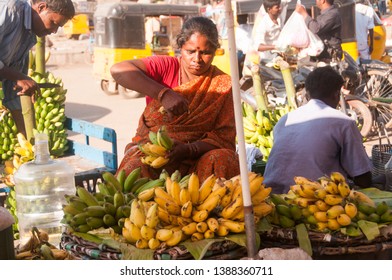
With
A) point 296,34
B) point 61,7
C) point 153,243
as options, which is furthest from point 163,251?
point 296,34

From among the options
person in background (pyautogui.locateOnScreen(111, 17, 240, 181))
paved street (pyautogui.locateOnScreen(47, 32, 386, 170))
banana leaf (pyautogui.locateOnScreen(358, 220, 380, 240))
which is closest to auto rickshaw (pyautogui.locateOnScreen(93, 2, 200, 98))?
paved street (pyautogui.locateOnScreen(47, 32, 386, 170))

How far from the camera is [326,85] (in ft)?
12.8

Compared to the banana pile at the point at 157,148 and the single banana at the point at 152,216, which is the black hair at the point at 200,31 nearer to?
the banana pile at the point at 157,148

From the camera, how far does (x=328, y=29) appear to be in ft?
28.1

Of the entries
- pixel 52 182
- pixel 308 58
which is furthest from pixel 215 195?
pixel 308 58

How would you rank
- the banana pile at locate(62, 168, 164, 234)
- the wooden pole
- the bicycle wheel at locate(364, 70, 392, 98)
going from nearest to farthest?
the wooden pole < the banana pile at locate(62, 168, 164, 234) < the bicycle wheel at locate(364, 70, 392, 98)

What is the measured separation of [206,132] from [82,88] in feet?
39.5

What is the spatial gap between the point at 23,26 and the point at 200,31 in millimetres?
1452

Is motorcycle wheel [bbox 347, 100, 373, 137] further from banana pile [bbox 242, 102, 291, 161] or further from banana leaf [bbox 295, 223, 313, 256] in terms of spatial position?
banana leaf [bbox 295, 223, 313, 256]

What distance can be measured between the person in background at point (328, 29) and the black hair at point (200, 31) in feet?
15.4

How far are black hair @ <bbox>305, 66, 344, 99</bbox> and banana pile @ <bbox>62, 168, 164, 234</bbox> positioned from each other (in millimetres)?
1065

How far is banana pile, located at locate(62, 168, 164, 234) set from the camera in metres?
3.05

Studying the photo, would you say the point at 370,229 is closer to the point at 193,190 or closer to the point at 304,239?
the point at 304,239

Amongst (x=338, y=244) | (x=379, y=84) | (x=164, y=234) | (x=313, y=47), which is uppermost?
(x=313, y=47)
